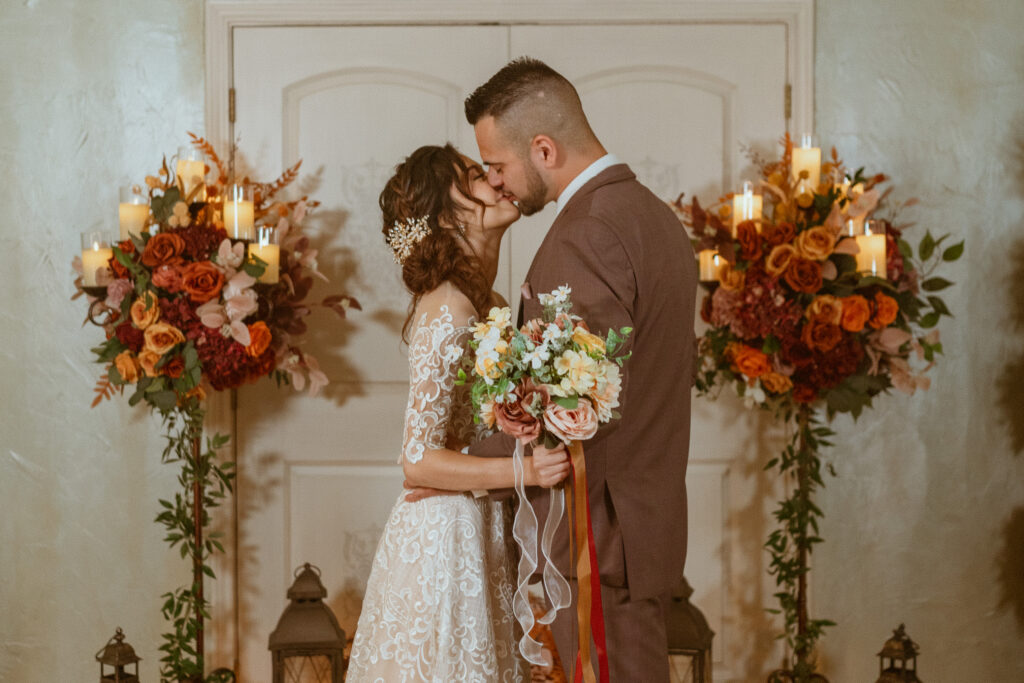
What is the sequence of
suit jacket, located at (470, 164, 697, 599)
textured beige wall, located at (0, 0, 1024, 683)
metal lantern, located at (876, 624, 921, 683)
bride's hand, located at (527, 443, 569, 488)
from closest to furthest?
bride's hand, located at (527, 443, 569, 488)
suit jacket, located at (470, 164, 697, 599)
metal lantern, located at (876, 624, 921, 683)
textured beige wall, located at (0, 0, 1024, 683)

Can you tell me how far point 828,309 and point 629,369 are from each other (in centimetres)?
113

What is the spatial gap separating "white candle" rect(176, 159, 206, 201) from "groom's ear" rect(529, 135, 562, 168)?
1458 millimetres

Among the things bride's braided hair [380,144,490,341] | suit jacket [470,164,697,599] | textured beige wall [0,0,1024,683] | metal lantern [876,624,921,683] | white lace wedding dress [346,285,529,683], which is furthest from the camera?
textured beige wall [0,0,1024,683]

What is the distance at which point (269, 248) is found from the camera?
2.90 m

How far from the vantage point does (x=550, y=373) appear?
1606 mm

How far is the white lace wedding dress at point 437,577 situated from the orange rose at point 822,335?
1.24 meters

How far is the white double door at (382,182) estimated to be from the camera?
3.41 m

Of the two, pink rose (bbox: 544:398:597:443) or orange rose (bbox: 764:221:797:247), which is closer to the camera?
pink rose (bbox: 544:398:597:443)

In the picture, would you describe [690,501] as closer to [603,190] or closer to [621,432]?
[621,432]

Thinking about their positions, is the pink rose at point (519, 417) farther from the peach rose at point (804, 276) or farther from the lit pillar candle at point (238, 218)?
the lit pillar candle at point (238, 218)

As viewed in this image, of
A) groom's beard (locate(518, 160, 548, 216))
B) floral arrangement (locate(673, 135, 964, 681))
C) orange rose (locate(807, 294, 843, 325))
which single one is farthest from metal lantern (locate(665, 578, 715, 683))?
groom's beard (locate(518, 160, 548, 216))

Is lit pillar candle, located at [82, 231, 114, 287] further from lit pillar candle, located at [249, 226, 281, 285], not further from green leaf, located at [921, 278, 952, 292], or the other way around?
green leaf, located at [921, 278, 952, 292]

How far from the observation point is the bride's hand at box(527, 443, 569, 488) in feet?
5.73

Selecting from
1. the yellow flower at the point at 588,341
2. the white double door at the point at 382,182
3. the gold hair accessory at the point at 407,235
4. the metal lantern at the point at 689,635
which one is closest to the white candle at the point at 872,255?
the white double door at the point at 382,182
